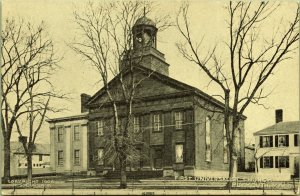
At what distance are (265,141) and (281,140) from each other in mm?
2204

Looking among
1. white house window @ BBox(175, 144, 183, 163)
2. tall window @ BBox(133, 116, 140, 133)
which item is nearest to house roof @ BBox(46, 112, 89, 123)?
tall window @ BBox(133, 116, 140, 133)

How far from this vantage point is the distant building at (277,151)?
102 feet

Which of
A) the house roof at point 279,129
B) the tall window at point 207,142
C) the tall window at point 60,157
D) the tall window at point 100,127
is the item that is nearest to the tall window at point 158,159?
the tall window at point 207,142

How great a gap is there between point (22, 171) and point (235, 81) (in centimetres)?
2565

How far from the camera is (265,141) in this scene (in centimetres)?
3622

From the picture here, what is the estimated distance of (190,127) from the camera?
32.2 metres

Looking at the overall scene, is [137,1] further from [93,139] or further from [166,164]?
[93,139]

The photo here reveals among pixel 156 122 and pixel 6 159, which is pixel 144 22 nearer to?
pixel 156 122

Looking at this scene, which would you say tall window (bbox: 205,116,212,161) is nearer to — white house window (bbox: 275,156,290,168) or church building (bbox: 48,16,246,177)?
church building (bbox: 48,16,246,177)

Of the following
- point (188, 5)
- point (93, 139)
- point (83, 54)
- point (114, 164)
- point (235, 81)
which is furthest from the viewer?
point (93, 139)

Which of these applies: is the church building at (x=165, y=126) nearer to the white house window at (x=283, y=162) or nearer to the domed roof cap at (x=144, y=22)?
the white house window at (x=283, y=162)

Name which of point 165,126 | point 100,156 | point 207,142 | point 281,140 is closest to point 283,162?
point 281,140

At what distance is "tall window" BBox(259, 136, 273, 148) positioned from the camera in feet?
117

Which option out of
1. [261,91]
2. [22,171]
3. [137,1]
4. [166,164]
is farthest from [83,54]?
[22,171]
